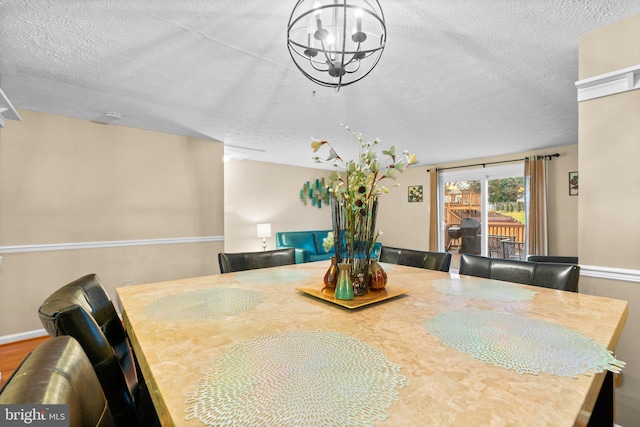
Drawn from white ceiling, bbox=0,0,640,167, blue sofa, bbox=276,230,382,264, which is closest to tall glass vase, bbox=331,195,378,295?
white ceiling, bbox=0,0,640,167

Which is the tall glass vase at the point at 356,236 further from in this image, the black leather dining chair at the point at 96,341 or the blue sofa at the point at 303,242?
the blue sofa at the point at 303,242

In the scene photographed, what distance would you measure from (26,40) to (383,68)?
2.23 metres

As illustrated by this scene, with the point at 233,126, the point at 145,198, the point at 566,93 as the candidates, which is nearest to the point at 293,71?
the point at 233,126

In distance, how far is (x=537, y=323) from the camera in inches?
37.4

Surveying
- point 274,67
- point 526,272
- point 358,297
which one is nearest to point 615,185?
point 526,272

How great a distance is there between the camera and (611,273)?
1652mm

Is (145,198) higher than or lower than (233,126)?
lower

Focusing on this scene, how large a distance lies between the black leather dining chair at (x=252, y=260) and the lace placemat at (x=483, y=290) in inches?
43.5

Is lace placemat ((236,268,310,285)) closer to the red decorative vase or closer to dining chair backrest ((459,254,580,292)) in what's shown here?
the red decorative vase

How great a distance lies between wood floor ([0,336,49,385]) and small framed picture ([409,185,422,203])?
6.00 metres

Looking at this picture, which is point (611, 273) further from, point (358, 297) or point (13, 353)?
point (13, 353)

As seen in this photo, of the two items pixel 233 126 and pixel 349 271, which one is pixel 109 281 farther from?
pixel 349 271

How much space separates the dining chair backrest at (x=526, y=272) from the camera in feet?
4.72

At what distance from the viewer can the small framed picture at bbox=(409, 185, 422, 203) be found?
6.07 m
